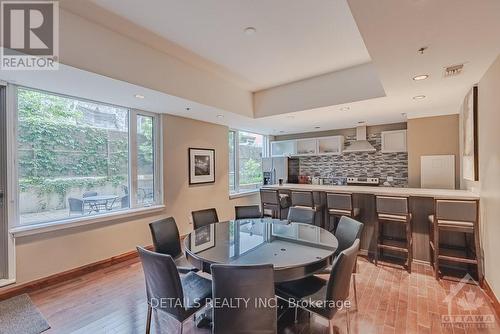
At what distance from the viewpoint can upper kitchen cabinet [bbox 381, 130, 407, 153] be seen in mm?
5109

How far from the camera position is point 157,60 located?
303 centimetres

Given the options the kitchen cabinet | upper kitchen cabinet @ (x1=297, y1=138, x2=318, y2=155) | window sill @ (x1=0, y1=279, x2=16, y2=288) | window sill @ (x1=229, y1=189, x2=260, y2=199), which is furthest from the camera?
upper kitchen cabinet @ (x1=297, y1=138, x2=318, y2=155)

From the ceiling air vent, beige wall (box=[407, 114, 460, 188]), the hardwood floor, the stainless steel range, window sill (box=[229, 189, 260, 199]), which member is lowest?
the hardwood floor

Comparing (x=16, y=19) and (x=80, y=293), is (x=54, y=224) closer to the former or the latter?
(x=80, y=293)

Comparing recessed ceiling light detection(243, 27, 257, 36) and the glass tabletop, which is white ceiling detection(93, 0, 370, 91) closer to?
recessed ceiling light detection(243, 27, 257, 36)

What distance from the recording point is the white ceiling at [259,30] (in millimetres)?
2182

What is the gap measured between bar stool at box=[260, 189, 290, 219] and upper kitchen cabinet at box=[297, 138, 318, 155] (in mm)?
2357

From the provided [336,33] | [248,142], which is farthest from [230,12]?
[248,142]

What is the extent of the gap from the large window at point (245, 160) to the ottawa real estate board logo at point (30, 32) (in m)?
4.12

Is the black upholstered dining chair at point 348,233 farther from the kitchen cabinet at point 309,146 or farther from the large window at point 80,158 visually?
the kitchen cabinet at point 309,146

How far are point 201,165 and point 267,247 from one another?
3204 millimetres

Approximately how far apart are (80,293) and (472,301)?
4.40 meters

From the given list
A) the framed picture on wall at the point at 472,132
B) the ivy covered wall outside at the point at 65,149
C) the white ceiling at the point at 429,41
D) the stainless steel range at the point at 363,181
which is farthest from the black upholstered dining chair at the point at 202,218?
the stainless steel range at the point at 363,181

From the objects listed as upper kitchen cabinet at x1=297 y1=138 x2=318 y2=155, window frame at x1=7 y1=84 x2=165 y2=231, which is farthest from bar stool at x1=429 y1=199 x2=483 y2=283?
window frame at x1=7 y1=84 x2=165 y2=231
